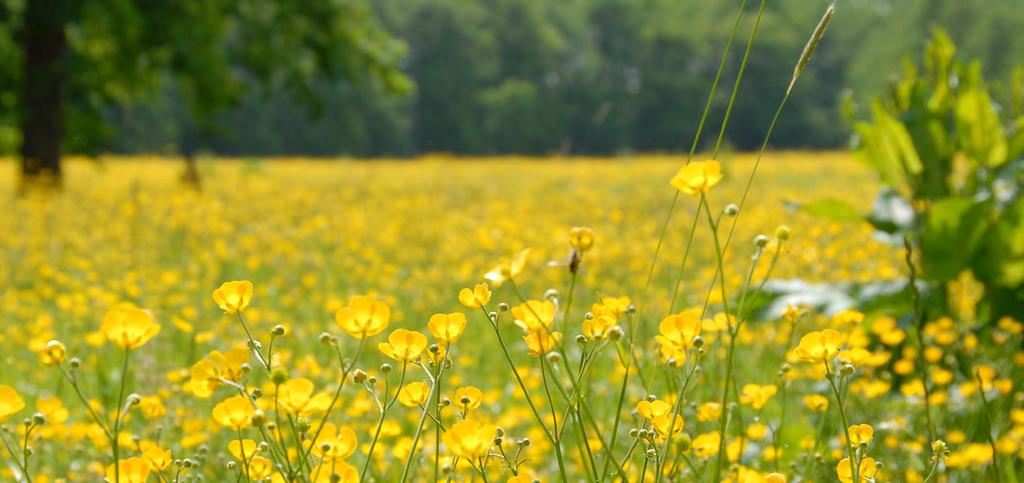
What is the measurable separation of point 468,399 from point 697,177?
39cm

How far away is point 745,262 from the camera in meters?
5.32

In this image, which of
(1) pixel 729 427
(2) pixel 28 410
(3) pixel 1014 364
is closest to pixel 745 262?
(3) pixel 1014 364

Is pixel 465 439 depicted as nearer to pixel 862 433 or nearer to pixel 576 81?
pixel 862 433

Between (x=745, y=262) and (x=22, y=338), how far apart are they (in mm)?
3792

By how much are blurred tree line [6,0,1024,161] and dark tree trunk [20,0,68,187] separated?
28.8 metres

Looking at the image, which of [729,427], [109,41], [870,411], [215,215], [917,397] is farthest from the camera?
[109,41]

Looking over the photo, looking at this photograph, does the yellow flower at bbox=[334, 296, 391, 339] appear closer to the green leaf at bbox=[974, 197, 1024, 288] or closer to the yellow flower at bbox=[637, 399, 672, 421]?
the yellow flower at bbox=[637, 399, 672, 421]

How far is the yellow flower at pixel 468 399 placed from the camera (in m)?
1.12

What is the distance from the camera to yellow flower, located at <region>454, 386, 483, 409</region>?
112cm

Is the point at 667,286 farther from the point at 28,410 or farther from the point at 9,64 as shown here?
the point at 9,64

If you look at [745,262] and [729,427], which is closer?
[729,427]

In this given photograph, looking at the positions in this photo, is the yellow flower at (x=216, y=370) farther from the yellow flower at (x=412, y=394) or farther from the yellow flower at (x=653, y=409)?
the yellow flower at (x=653, y=409)

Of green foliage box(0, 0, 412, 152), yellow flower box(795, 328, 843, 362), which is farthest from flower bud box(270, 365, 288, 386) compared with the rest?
green foliage box(0, 0, 412, 152)

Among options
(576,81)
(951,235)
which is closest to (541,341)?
(951,235)
